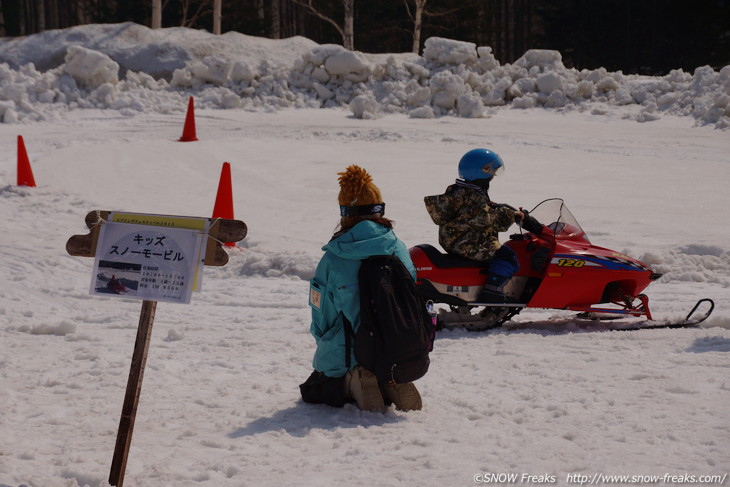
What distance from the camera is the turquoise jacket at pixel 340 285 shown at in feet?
13.6

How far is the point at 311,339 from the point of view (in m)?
6.09

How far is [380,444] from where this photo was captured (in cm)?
385

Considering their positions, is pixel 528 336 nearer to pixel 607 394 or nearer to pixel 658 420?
pixel 607 394

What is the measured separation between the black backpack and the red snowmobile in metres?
1.86

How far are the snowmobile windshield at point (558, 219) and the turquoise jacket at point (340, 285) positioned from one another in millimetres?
2378

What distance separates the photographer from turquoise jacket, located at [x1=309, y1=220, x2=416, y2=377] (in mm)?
4133

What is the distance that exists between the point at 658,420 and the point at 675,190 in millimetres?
8139

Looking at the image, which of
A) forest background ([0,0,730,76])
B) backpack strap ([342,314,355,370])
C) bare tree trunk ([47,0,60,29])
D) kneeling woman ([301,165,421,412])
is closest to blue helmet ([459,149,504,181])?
kneeling woman ([301,165,421,412])

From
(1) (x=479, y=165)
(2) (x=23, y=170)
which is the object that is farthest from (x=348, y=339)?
(2) (x=23, y=170)

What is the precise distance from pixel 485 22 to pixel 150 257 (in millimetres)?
28115

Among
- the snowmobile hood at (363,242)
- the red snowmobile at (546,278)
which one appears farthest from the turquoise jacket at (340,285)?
the red snowmobile at (546,278)

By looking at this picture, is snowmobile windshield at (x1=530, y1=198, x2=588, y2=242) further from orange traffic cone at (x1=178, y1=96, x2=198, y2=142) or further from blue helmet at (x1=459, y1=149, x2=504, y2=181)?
orange traffic cone at (x1=178, y1=96, x2=198, y2=142)

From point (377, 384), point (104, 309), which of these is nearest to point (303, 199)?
point (104, 309)

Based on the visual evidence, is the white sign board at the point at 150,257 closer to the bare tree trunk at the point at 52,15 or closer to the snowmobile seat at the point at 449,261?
the snowmobile seat at the point at 449,261
